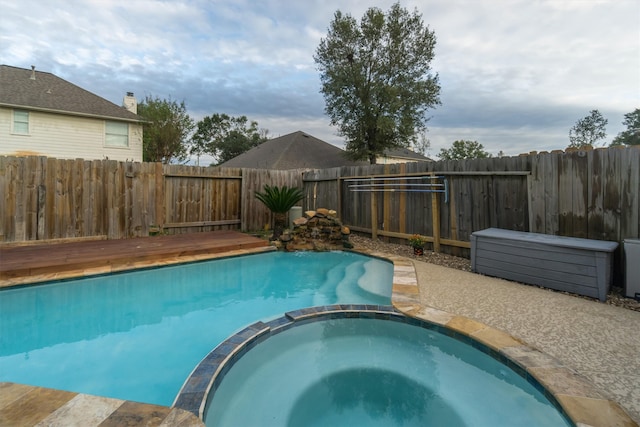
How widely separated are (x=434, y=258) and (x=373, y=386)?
3.69 meters

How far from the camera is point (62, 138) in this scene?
11.6 meters

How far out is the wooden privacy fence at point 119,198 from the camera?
5.57m

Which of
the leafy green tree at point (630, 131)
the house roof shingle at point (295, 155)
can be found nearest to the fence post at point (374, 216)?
the house roof shingle at point (295, 155)

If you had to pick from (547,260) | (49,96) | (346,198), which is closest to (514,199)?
(547,260)

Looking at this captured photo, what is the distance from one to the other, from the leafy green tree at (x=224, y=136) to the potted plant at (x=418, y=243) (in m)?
25.6

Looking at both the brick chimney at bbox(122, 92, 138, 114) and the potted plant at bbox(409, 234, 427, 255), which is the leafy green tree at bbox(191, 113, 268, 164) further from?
the potted plant at bbox(409, 234, 427, 255)

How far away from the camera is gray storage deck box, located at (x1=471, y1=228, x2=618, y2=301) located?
3.33 metres

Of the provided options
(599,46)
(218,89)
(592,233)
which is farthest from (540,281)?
(218,89)

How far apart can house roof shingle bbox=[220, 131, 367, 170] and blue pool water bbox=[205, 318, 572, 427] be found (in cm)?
1177

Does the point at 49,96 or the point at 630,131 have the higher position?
the point at 630,131

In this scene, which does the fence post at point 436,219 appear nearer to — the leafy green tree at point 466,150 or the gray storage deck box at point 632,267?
the gray storage deck box at point 632,267

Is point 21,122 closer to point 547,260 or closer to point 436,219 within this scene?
point 436,219

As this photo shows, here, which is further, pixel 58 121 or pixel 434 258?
pixel 58 121

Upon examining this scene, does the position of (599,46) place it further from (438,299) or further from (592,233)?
(438,299)
